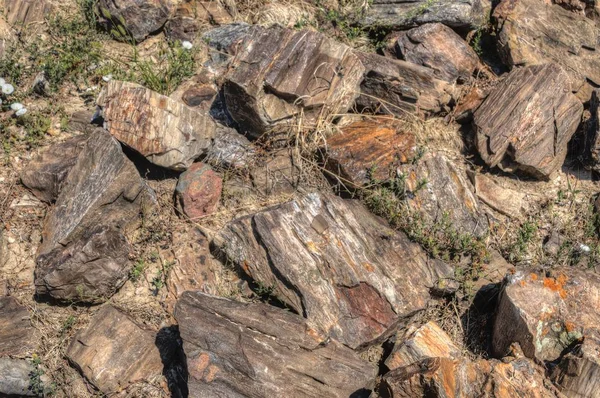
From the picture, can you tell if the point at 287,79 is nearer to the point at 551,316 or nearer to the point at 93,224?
the point at 93,224

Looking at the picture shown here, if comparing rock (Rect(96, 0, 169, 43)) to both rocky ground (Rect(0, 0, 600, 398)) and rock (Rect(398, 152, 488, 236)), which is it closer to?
rocky ground (Rect(0, 0, 600, 398))

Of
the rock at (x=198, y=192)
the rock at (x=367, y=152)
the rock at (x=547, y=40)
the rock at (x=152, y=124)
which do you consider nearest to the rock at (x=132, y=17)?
the rock at (x=152, y=124)

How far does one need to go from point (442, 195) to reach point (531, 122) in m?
→ 1.12

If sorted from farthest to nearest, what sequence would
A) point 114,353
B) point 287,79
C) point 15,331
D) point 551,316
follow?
point 287,79
point 15,331
point 114,353
point 551,316

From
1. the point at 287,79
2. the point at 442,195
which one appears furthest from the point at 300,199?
the point at 442,195

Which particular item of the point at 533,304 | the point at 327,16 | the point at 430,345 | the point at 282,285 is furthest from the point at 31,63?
the point at 533,304

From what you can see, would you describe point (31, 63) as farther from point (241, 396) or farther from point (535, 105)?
point (535, 105)

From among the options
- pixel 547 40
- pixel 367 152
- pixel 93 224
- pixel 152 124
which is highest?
pixel 547 40

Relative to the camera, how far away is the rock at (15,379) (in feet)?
15.9

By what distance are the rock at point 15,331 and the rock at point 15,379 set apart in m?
0.12

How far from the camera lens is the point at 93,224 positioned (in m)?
5.46

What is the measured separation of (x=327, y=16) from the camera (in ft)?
23.4

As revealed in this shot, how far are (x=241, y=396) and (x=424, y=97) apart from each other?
3.40 m

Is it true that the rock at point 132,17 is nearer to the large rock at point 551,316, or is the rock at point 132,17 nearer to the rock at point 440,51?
the rock at point 440,51
